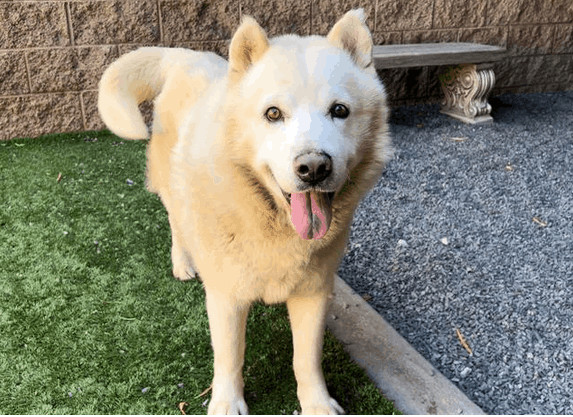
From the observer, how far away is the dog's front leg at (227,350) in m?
2.00

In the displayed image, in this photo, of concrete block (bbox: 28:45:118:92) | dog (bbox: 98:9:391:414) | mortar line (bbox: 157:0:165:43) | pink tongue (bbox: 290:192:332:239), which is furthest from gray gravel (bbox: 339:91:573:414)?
concrete block (bbox: 28:45:118:92)

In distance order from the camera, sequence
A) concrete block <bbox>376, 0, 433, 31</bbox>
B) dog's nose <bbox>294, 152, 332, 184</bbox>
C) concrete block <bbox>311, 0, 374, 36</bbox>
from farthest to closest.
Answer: concrete block <bbox>376, 0, 433, 31</bbox>, concrete block <bbox>311, 0, 374, 36</bbox>, dog's nose <bbox>294, 152, 332, 184</bbox>

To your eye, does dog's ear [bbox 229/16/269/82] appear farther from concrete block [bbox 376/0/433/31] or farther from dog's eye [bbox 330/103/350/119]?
concrete block [bbox 376/0/433/31]

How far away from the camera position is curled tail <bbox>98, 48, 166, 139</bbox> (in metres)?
2.19

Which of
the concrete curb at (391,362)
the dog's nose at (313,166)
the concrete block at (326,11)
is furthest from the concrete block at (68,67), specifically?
the dog's nose at (313,166)

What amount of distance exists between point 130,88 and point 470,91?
438cm

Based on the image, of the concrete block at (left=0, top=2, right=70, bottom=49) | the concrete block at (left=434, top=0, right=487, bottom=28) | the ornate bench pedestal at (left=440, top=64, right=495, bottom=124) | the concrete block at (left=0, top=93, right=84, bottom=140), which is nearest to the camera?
the concrete block at (left=0, top=2, right=70, bottom=49)

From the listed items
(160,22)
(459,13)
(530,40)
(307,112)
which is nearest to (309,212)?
(307,112)

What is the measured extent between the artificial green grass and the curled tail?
939mm

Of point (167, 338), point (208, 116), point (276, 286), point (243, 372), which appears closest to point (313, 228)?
point (276, 286)

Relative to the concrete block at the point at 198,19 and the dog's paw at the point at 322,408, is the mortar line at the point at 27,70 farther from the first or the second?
the dog's paw at the point at 322,408

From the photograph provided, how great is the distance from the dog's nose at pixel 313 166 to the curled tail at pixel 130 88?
905mm

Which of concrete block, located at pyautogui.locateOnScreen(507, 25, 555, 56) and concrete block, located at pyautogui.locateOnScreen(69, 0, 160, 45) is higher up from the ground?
concrete block, located at pyautogui.locateOnScreen(69, 0, 160, 45)

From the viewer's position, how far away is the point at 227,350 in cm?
206
